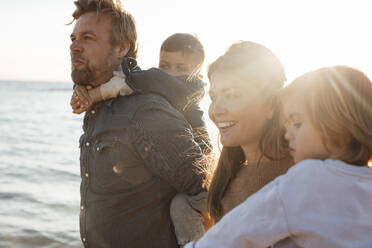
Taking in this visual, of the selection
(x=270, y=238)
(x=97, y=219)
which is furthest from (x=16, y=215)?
(x=270, y=238)

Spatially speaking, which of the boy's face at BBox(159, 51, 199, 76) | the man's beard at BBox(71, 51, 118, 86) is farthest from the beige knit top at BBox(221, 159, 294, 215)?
the boy's face at BBox(159, 51, 199, 76)

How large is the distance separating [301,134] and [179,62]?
307 centimetres

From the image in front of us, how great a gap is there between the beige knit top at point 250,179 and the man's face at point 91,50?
1333 millimetres

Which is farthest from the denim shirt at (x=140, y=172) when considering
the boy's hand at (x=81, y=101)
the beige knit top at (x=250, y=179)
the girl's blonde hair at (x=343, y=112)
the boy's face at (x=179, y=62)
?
the boy's face at (x=179, y=62)

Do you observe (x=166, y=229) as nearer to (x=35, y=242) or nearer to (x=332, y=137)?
(x=332, y=137)

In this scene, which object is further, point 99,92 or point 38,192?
point 38,192

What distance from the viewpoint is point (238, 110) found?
186 cm

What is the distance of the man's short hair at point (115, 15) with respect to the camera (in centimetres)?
282

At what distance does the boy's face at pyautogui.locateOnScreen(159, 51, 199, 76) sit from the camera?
427 cm

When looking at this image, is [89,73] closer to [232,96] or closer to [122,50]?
[122,50]

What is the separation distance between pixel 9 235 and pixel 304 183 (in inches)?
243

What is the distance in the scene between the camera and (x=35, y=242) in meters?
6.05

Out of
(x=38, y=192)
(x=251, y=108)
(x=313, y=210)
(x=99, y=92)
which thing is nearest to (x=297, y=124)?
(x=313, y=210)

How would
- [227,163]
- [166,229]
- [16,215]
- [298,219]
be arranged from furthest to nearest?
1. [16,215]
2. [166,229]
3. [227,163]
4. [298,219]
